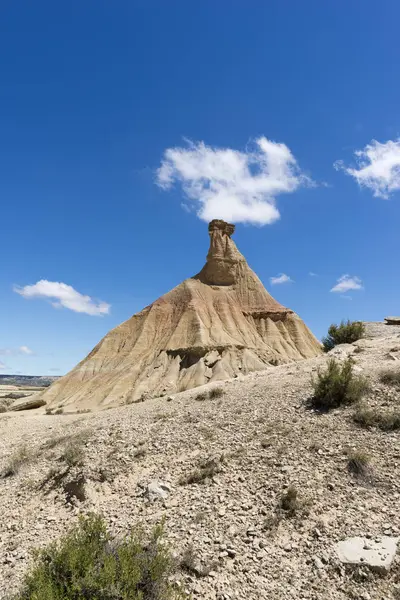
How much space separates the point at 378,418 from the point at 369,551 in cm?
444

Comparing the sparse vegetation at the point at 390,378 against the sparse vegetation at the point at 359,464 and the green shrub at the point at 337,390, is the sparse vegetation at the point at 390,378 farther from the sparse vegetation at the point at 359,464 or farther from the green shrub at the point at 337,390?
the sparse vegetation at the point at 359,464

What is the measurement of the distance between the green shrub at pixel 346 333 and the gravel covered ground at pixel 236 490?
13.8m

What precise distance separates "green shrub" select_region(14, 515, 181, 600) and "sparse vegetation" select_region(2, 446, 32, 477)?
20.4 ft

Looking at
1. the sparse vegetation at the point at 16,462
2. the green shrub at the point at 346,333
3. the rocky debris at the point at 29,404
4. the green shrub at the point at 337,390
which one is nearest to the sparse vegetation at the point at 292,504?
the green shrub at the point at 337,390

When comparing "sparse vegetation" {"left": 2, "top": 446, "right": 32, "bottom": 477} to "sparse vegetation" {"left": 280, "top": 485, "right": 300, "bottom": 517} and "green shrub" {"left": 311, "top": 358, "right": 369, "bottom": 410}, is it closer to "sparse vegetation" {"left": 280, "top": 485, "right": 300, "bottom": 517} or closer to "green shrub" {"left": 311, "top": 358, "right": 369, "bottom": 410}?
"sparse vegetation" {"left": 280, "top": 485, "right": 300, "bottom": 517}

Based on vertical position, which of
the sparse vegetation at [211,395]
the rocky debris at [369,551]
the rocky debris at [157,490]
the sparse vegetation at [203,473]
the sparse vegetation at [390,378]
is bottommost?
the rocky debris at [369,551]

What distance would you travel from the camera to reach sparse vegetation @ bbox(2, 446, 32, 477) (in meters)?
11.8

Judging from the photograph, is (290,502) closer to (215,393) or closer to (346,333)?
(215,393)

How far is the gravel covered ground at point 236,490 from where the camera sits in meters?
6.31

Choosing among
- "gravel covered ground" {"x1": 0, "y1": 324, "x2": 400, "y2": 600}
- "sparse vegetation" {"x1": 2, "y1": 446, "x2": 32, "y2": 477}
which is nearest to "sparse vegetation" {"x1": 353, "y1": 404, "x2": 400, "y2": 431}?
"gravel covered ground" {"x1": 0, "y1": 324, "x2": 400, "y2": 600}

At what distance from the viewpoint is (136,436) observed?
487 inches

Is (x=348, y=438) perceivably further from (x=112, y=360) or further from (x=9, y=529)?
(x=112, y=360)

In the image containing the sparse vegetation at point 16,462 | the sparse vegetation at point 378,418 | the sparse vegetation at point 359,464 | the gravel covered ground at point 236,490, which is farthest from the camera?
the sparse vegetation at point 16,462

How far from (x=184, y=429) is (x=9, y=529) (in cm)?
541
